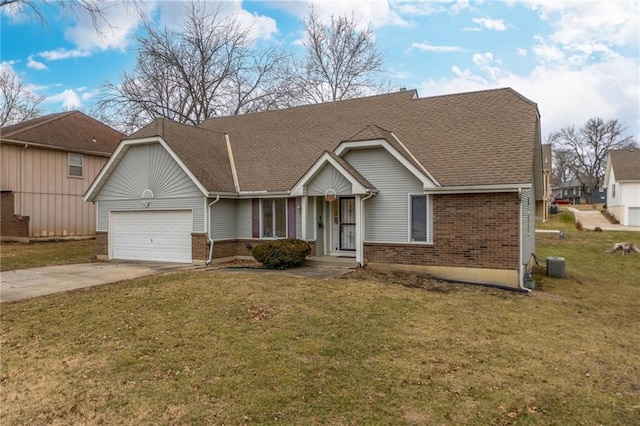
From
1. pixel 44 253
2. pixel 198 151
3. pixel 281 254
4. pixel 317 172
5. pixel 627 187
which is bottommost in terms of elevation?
pixel 44 253

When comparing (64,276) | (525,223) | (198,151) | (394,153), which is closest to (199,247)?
(198,151)

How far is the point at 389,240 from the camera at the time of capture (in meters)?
13.1

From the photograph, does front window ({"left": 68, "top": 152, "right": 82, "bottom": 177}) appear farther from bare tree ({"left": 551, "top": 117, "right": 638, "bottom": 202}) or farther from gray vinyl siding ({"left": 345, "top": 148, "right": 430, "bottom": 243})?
bare tree ({"left": 551, "top": 117, "right": 638, "bottom": 202})

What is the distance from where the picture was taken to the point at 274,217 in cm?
1534

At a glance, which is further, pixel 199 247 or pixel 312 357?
pixel 199 247

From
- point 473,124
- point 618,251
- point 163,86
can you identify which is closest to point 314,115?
point 473,124

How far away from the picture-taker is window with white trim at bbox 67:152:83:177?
23.8m

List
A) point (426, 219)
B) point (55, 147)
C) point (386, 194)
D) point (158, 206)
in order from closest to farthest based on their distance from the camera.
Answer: point (426, 219), point (386, 194), point (158, 206), point (55, 147)

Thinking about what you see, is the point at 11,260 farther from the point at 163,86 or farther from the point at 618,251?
the point at 618,251

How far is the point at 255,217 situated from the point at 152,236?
13.0 feet

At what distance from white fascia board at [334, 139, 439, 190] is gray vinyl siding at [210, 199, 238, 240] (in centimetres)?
463

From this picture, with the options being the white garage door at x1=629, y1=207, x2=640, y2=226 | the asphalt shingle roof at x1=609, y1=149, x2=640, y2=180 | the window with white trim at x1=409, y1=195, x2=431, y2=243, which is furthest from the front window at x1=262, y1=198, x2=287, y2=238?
the asphalt shingle roof at x1=609, y1=149, x2=640, y2=180

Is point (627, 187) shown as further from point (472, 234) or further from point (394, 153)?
point (394, 153)

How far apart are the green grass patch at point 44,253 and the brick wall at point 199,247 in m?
4.62
